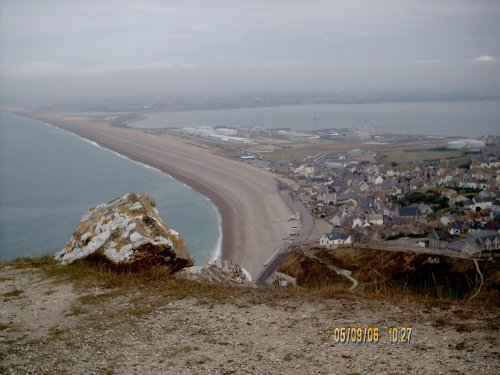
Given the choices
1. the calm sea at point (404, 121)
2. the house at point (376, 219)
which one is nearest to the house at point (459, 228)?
the house at point (376, 219)

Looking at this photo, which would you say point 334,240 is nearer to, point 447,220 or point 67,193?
point 447,220

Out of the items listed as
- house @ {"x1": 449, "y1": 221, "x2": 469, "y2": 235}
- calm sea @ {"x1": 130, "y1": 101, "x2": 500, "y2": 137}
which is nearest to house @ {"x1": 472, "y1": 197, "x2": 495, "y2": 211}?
house @ {"x1": 449, "y1": 221, "x2": 469, "y2": 235}

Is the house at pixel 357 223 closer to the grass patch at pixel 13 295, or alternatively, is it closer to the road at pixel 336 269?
the road at pixel 336 269

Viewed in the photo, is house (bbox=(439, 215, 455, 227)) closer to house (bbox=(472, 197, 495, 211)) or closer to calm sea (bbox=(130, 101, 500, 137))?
house (bbox=(472, 197, 495, 211))

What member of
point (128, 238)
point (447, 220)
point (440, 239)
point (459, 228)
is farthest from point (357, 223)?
point (128, 238)

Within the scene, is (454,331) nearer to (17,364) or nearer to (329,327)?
(329,327)

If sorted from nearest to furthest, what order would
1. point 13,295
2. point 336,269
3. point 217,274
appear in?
point 13,295 < point 217,274 < point 336,269

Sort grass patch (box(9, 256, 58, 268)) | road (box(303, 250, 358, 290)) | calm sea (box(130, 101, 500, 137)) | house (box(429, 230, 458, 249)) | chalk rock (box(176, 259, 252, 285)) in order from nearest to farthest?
chalk rock (box(176, 259, 252, 285)) < grass patch (box(9, 256, 58, 268)) < road (box(303, 250, 358, 290)) < house (box(429, 230, 458, 249)) < calm sea (box(130, 101, 500, 137))
